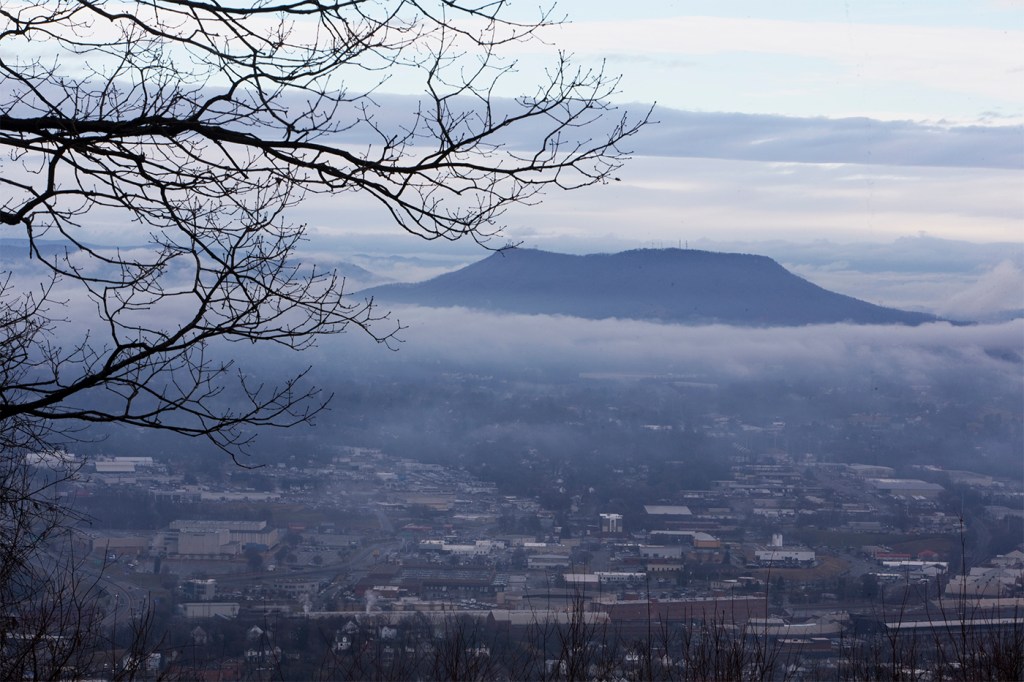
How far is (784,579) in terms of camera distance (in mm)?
10930

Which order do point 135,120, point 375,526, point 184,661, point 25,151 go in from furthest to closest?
point 375,526
point 184,661
point 25,151
point 135,120

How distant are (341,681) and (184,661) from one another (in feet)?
3.34

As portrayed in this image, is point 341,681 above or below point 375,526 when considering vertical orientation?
above

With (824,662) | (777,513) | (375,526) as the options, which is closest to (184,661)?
(824,662)

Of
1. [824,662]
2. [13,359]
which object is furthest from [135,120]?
[824,662]

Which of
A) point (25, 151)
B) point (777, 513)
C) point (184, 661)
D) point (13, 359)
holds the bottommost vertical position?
point (777, 513)

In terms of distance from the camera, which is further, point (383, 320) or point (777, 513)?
point (777, 513)

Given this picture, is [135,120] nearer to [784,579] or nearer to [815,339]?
[784,579]

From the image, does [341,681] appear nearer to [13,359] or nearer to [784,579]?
[13,359]

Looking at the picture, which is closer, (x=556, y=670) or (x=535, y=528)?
(x=556, y=670)

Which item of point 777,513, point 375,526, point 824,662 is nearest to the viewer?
point 824,662

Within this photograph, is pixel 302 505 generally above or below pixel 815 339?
below

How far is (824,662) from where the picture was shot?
19.6ft

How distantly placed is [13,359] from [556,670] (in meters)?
2.83
